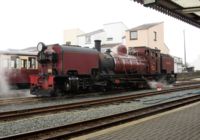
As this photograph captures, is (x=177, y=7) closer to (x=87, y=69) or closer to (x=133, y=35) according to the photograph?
(x=87, y=69)

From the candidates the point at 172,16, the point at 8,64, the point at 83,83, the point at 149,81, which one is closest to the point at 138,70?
the point at 149,81

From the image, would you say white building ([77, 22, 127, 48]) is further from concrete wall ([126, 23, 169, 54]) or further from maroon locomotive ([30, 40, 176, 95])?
maroon locomotive ([30, 40, 176, 95])

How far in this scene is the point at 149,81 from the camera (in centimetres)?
2886

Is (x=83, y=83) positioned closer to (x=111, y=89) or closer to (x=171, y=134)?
(x=111, y=89)

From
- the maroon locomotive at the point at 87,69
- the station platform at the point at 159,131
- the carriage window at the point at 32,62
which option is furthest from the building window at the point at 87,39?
the station platform at the point at 159,131

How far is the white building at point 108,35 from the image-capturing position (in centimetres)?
7012

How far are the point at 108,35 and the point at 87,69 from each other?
4932 centimetres

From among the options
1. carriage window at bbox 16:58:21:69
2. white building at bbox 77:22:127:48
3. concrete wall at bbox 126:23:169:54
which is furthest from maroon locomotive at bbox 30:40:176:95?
white building at bbox 77:22:127:48

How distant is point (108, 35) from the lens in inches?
2815

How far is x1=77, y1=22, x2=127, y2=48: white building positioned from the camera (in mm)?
70125

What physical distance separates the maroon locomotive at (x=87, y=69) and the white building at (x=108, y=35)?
134ft

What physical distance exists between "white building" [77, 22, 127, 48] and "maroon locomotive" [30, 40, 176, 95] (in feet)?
134

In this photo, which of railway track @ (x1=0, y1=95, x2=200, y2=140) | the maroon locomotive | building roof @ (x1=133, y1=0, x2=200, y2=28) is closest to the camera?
railway track @ (x1=0, y1=95, x2=200, y2=140)

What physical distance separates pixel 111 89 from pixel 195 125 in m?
15.9
